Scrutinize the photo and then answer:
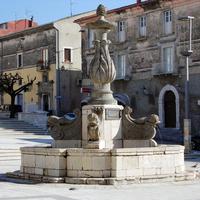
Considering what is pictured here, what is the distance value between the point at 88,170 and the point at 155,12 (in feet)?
78.1

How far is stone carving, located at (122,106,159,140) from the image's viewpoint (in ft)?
46.4

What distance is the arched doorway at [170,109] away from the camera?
3419 cm

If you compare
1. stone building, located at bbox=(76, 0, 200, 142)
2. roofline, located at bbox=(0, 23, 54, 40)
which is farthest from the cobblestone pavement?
roofline, located at bbox=(0, 23, 54, 40)

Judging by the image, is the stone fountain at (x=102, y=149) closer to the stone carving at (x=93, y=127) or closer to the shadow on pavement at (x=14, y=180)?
the stone carving at (x=93, y=127)

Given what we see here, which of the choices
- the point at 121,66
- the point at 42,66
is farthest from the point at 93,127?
the point at 42,66

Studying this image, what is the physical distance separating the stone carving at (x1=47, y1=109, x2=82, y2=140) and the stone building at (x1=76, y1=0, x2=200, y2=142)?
60.7 ft

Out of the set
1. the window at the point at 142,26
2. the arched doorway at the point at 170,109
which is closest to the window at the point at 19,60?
the window at the point at 142,26

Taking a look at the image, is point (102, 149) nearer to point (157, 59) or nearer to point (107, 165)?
point (107, 165)

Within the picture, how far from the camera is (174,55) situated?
33844mm

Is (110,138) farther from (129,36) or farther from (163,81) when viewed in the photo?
(129,36)

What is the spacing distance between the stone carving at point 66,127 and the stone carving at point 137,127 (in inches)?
45.9

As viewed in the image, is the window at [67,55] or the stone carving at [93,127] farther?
the window at [67,55]

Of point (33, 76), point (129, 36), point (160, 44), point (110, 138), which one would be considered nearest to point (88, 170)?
point (110, 138)

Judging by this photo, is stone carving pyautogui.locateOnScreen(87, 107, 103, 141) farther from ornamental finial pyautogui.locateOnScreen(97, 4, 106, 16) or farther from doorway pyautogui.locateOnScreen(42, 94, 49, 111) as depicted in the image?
doorway pyautogui.locateOnScreen(42, 94, 49, 111)
